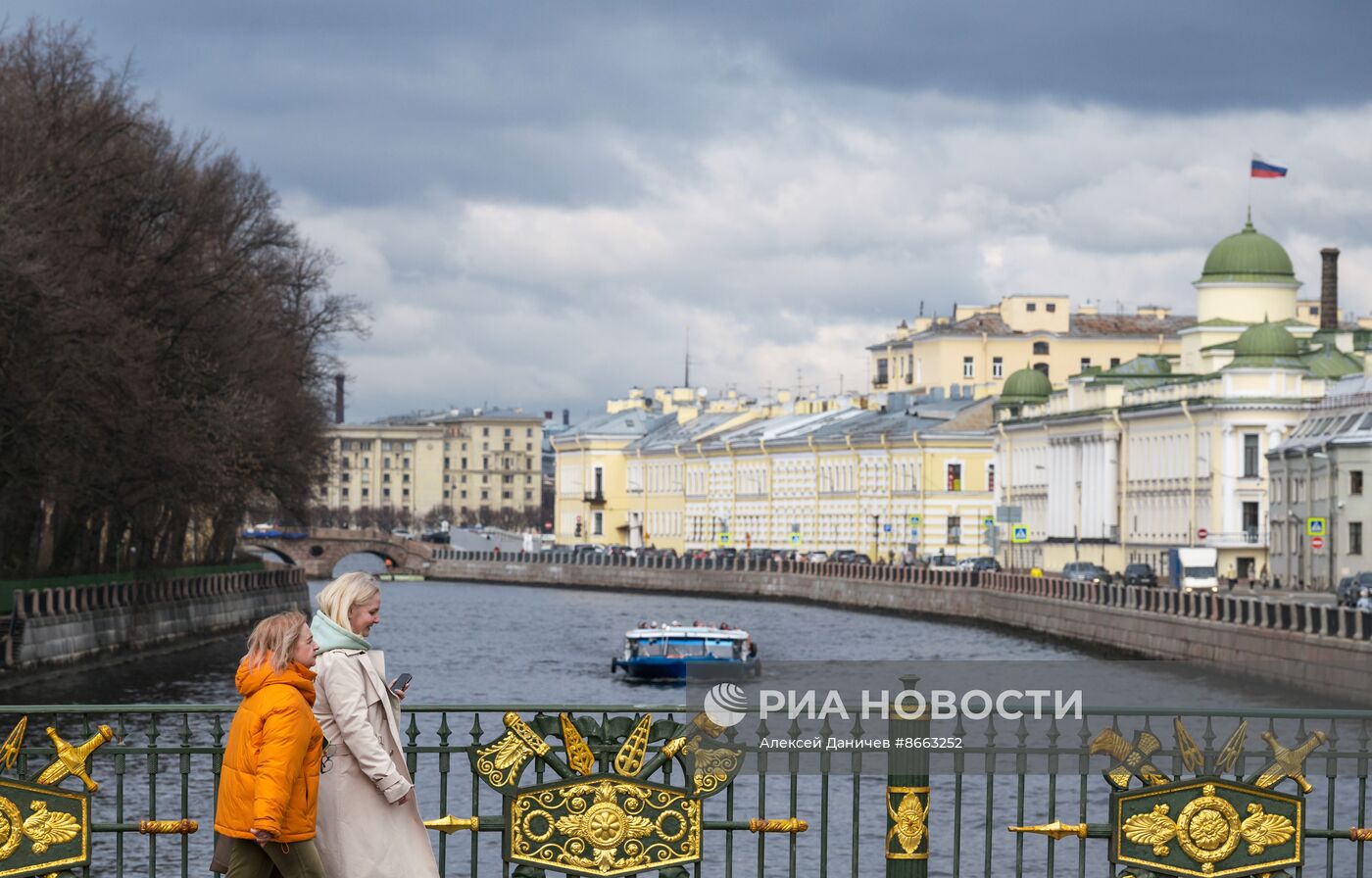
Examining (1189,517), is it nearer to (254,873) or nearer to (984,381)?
(984,381)

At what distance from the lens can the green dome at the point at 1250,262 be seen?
96812mm

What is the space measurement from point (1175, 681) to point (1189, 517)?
35961 millimetres

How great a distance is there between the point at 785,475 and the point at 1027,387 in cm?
1793

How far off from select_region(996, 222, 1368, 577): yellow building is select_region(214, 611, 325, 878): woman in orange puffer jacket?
72.6 metres

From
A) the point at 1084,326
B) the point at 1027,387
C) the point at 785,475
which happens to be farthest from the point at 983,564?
the point at 1084,326

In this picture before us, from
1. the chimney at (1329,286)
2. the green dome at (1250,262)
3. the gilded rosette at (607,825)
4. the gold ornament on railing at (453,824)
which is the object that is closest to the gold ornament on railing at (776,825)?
the gilded rosette at (607,825)

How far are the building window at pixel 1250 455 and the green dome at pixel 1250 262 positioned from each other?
1657cm

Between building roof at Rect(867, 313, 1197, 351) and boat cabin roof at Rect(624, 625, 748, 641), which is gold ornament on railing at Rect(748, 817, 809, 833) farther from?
building roof at Rect(867, 313, 1197, 351)

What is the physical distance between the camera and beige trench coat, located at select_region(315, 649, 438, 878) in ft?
28.0

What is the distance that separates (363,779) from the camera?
341 inches

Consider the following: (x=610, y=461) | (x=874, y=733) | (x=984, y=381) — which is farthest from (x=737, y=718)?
(x=610, y=461)

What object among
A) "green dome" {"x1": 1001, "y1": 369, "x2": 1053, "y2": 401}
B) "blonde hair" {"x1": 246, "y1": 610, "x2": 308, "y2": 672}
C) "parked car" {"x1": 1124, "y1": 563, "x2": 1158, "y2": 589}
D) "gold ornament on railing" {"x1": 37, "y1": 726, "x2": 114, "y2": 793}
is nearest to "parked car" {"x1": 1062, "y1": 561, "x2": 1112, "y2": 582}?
"parked car" {"x1": 1124, "y1": 563, "x2": 1158, "y2": 589}

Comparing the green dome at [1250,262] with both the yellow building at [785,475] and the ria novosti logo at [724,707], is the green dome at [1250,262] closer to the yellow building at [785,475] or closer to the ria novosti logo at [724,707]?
the yellow building at [785,475]

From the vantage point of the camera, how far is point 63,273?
129ft
